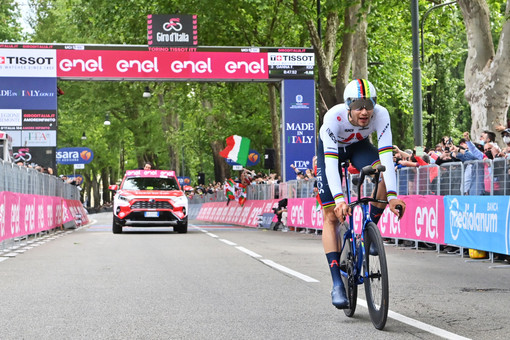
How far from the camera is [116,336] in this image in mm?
6512

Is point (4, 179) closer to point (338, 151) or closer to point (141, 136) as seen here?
point (338, 151)

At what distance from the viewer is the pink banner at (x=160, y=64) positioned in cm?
2984

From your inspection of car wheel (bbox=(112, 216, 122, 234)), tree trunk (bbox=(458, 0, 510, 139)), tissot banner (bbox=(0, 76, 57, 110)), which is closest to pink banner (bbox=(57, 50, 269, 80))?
tissot banner (bbox=(0, 76, 57, 110))

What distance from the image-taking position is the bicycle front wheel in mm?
6453

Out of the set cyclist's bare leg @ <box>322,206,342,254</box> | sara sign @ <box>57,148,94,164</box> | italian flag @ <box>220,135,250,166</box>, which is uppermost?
sara sign @ <box>57,148,94,164</box>

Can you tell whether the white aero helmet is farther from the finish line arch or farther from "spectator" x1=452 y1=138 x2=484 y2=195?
the finish line arch

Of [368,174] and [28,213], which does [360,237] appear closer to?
[368,174]

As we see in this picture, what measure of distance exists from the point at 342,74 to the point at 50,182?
446 inches

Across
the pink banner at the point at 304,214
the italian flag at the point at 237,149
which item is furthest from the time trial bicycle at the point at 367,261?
the italian flag at the point at 237,149

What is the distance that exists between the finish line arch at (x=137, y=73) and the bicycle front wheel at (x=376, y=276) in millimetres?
23751

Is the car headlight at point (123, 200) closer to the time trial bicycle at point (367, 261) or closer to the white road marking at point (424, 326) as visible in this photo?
the white road marking at point (424, 326)

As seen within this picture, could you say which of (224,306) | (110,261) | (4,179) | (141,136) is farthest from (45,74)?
(141,136)

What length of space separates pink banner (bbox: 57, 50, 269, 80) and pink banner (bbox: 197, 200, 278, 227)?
4.55 metres

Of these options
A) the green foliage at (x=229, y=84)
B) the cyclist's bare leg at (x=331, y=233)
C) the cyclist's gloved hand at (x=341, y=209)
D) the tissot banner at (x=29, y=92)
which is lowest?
the cyclist's bare leg at (x=331, y=233)
